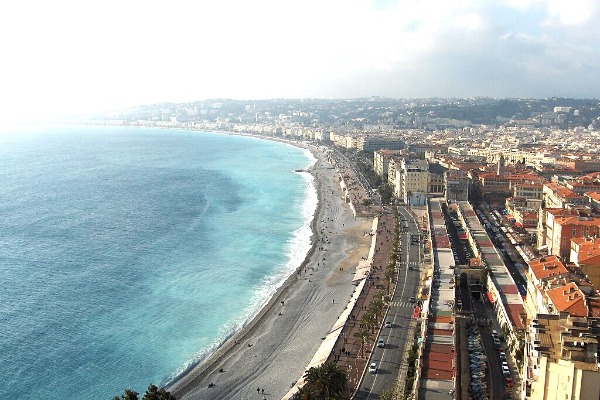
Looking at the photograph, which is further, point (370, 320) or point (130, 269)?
point (130, 269)

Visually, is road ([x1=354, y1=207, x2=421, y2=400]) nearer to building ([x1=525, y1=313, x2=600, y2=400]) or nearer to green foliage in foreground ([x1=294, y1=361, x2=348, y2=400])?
green foliage in foreground ([x1=294, y1=361, x2=348, y2=400])

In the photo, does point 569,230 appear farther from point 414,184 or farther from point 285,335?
point 414,184

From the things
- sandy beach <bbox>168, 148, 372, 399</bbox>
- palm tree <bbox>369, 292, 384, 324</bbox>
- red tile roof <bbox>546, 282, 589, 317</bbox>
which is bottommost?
sandy beach <bbox>168, 148, 372, 399</bbox>

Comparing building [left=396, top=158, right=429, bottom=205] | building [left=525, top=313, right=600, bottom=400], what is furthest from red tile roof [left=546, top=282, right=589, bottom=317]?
building [left=396, top=158, right=429, bottom=205]

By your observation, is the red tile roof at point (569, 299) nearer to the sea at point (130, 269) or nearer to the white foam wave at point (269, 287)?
the white foam wave at point (269, 287)

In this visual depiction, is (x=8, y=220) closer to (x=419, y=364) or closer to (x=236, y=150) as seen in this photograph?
(x=419, y=364)

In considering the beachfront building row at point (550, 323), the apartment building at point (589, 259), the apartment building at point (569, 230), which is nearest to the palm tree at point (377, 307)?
the beachfront building row at point (550, 323)

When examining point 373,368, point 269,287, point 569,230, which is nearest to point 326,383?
point 373,368
